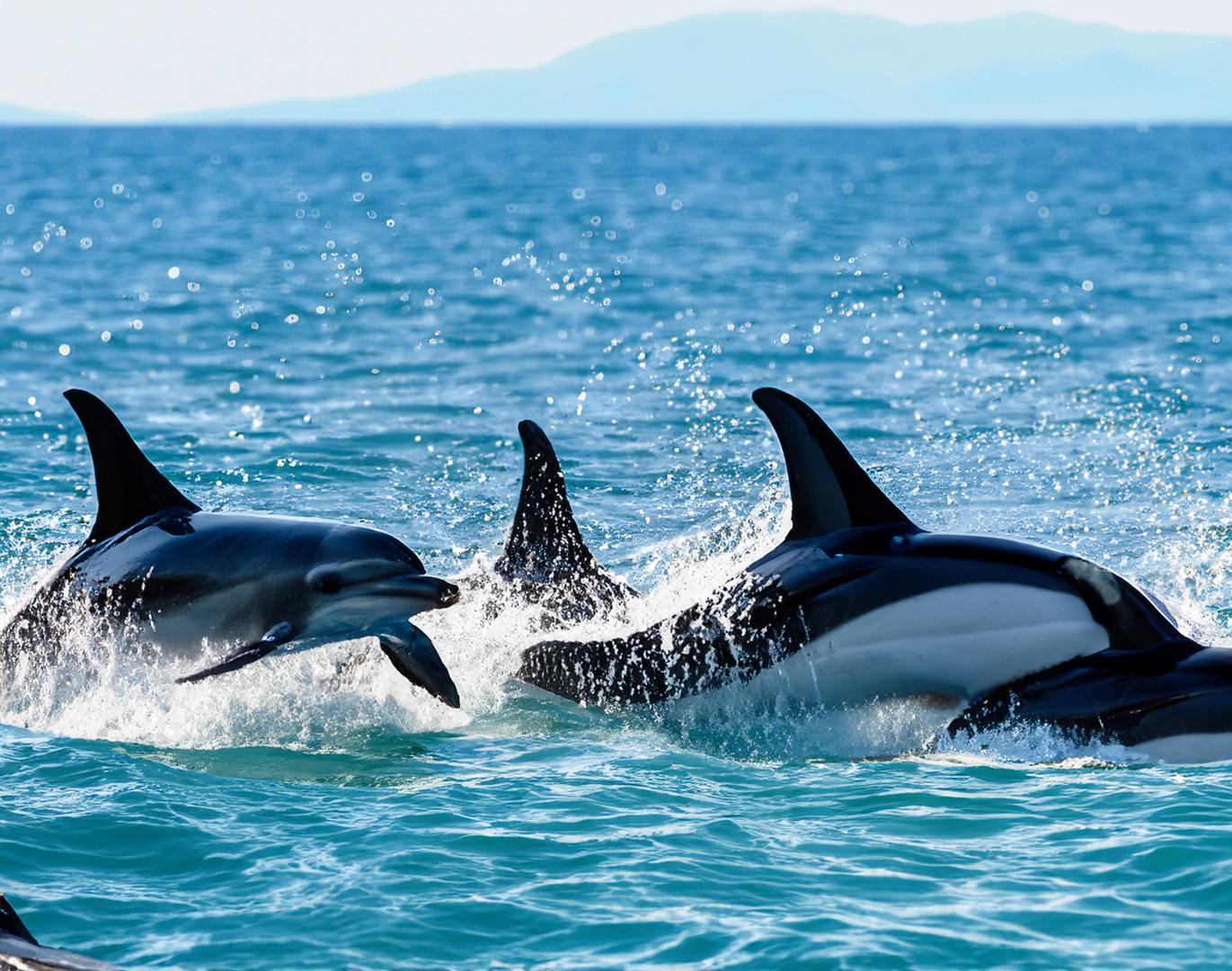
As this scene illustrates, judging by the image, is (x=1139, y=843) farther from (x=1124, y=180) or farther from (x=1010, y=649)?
(x=1124, y=180)

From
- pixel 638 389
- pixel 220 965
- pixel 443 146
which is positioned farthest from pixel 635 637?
pixel 443 146

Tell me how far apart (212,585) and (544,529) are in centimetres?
224

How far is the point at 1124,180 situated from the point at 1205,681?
3161 inches

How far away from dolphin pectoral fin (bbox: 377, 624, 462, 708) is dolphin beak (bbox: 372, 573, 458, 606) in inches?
8.1

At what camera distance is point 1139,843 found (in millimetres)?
6684

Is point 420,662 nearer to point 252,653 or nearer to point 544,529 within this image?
point 252,653

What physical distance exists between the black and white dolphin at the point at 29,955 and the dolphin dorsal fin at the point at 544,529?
14.4 ft

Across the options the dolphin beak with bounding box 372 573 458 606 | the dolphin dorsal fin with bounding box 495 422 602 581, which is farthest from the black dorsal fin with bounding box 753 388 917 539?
the dolphin beak with bounding box 372 573 458 606

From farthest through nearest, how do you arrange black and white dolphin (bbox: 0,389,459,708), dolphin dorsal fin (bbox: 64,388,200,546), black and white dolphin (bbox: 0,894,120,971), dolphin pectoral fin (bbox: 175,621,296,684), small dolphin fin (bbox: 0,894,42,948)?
dolphin dorsal fin (bbox: 64,388,200,546) → black and white dolphin (bbox: 0,389,459,708) → dolphin pectoral fin (bbox: 175,621,296,684) → small dolphin fin (bbox: 0,894,42,948) → black and white dolphin (bbox: 0,894,120,971)

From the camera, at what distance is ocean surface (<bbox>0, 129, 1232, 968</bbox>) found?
6.13 m

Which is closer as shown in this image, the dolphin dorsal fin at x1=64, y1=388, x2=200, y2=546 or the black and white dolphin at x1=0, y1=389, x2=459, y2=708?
the black and white dolphin at x1=0, y1=389, x2=459, y2=708

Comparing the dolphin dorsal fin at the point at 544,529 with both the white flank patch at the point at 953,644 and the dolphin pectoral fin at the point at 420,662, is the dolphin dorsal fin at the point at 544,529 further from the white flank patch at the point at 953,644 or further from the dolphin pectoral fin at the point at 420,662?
the white flank patch at the point at 953,644

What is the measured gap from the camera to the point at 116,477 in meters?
8.64

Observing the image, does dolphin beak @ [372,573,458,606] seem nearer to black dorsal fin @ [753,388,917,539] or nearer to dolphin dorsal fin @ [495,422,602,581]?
dolphin dorsal fin @ [495,422,602,581]
